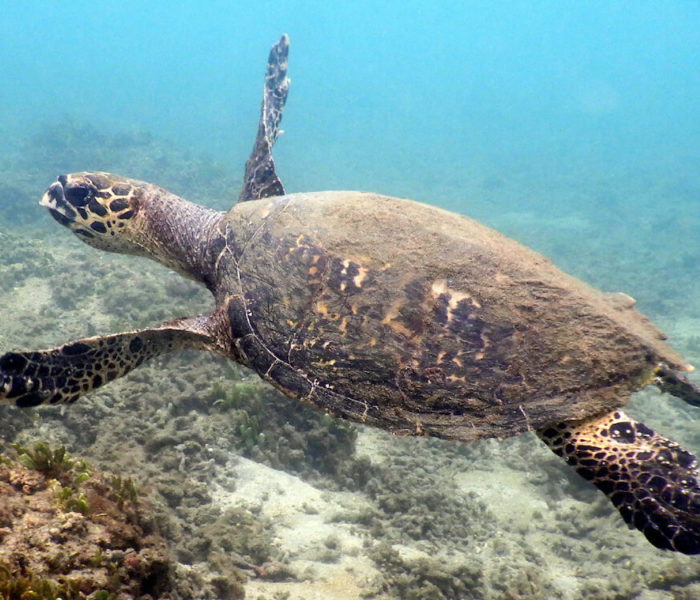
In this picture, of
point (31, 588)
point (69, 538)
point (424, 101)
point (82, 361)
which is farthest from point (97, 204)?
point (424, 101)

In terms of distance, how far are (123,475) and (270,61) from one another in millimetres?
6129

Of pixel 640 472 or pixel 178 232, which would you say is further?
pixel 178 232

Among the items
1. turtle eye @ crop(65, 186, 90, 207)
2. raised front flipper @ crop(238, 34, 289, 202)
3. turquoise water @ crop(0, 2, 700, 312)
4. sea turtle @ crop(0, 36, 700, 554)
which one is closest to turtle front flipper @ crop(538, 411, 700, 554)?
sea turtle @ crop(0, 36, 700, 554)

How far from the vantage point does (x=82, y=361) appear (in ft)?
11.5

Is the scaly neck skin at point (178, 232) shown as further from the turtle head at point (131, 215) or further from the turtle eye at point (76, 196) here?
the turtle eye at point (76, 196)

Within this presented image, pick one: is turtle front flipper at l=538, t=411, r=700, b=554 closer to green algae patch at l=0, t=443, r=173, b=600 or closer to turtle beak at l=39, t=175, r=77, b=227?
green algae patch at l=0, t=443, r=173, b=600

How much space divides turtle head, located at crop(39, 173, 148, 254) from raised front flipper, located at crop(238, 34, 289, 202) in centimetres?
146

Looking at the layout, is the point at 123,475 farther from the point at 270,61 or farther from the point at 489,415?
the point at 270,61

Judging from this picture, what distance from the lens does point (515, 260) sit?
335 centimetres

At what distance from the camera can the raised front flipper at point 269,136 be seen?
5977 mm

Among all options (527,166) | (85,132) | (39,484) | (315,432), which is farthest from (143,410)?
(527,166)

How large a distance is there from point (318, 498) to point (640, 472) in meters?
3.21

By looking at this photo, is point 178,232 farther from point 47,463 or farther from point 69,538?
point 69,538

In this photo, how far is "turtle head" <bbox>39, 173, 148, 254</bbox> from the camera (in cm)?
483
